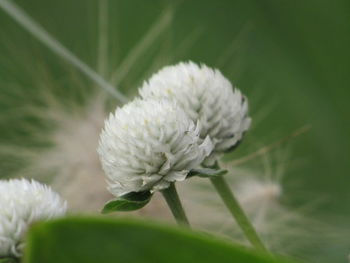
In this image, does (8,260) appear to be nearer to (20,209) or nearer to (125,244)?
(20,209)

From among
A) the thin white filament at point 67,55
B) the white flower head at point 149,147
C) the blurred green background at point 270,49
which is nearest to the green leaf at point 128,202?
the white flower head at point 149,147

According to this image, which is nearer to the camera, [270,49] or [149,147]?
[149,147]

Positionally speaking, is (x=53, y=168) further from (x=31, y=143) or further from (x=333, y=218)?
(x=333, y=218)

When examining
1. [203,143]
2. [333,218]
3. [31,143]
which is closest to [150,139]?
[203,143]

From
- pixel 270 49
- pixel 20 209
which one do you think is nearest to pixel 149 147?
pixel 20 209

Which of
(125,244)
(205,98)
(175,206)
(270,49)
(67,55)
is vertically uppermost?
(270,49)

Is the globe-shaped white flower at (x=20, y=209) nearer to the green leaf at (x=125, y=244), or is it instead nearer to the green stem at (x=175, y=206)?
the green stem at (x=175, y=206)
